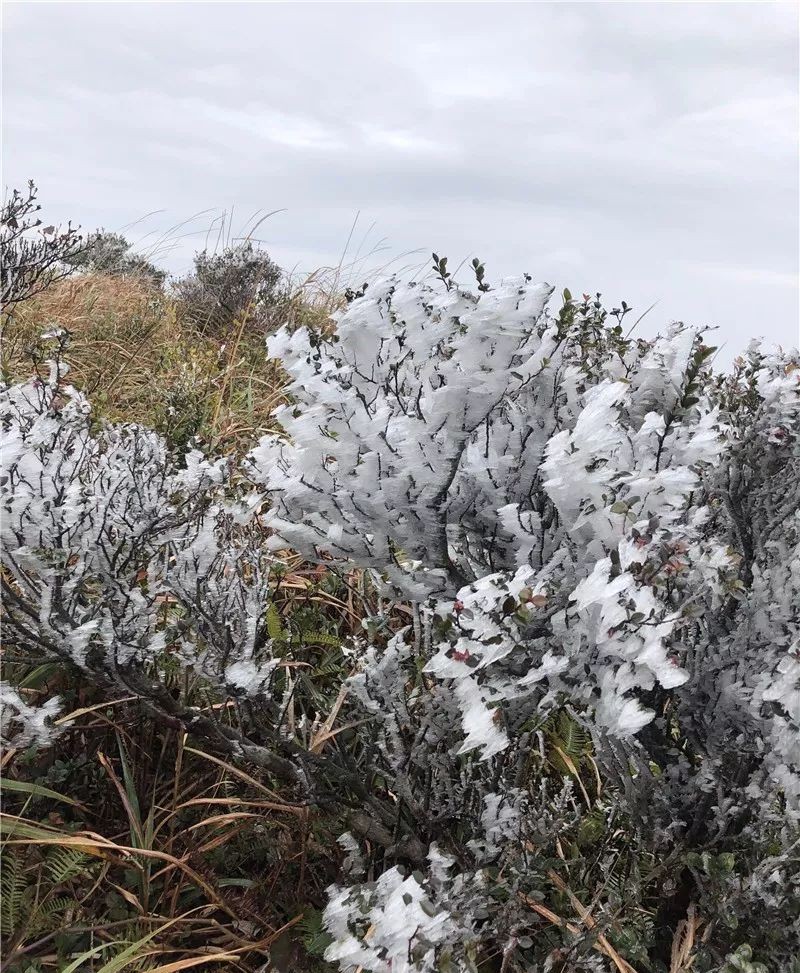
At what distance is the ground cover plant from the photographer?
172cm

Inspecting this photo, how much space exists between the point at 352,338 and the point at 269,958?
150 centimetres

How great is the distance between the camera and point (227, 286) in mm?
8641

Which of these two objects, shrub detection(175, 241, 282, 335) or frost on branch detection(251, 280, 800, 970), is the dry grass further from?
frost on branch detection(251, 280, 800, 970)

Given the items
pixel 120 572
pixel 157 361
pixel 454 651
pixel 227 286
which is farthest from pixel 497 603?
pixel 227 286

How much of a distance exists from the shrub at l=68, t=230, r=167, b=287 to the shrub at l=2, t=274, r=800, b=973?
9.51 m

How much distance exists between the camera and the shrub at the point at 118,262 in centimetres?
1126

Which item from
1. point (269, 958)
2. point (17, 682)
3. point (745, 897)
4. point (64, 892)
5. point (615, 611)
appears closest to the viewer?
point (615, 611)

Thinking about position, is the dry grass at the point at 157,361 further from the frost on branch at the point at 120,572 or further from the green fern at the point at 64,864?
the green fern at the point at 64,864

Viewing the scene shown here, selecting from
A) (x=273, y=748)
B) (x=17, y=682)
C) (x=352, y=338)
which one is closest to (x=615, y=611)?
(x=352, y=338)

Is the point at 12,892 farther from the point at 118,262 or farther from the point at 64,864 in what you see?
the point at 118,262

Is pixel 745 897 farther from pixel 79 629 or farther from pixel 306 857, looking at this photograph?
pixel 79 629

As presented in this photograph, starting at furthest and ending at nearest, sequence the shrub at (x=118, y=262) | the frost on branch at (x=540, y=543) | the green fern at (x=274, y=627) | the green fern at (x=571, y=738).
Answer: the shrub at (x=118, y=262)
the green fern at (x=274, y=627)
the green fern at (x=571, y=738)
the frost on branch at (x=540, y=543)

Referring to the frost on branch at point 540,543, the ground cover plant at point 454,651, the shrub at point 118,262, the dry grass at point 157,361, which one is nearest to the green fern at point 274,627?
the ground cover plant at point 454,651

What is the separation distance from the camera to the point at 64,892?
2275 mm
